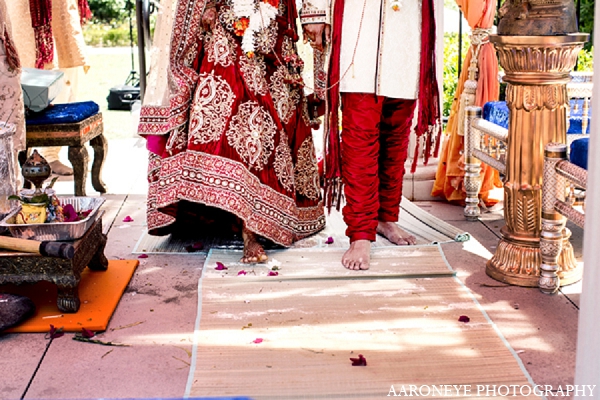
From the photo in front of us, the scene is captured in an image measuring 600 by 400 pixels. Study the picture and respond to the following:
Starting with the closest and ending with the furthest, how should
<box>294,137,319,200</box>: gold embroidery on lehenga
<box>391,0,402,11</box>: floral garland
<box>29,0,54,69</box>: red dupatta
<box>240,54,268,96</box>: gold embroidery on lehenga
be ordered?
<box>391,0,402,11</box>: floral garland < <box>240,54,268,96</box>: gold embroidery on lehenga < <box>294,137,319,200</box>: gold embroidery on lehenga < <box>29,0,54,69</box>: red dupatta

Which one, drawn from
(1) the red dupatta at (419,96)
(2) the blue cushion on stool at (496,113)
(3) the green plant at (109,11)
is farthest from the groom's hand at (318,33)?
(3) the green plant at (109,11)

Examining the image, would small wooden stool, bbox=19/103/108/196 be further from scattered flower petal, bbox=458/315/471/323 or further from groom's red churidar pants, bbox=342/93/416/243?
scattered flower petal, bbox=458/315/471/323

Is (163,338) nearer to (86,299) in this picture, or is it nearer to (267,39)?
(86,299)

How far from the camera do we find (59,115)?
503 cm

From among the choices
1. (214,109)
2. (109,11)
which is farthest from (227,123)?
(109,11)

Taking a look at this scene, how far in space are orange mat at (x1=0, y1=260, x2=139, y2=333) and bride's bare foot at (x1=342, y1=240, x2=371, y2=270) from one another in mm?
1104

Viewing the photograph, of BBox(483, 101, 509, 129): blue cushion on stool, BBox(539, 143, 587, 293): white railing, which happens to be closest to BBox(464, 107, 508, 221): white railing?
BBox(483, 101, 509, 129): blue cushion on stool

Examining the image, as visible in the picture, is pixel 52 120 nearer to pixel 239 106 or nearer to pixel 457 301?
pixel 239 106

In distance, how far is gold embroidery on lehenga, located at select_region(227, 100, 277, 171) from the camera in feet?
13.2

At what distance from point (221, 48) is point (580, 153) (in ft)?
6.08

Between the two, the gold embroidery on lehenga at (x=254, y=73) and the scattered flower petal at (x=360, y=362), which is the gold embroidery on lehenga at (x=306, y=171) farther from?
the scattered flower petal at (x=360, y=362)

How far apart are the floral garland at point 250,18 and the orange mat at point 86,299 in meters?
1.29

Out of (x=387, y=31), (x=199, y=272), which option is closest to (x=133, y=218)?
(x=199, y=272)

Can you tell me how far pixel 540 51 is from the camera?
3.57 meters
